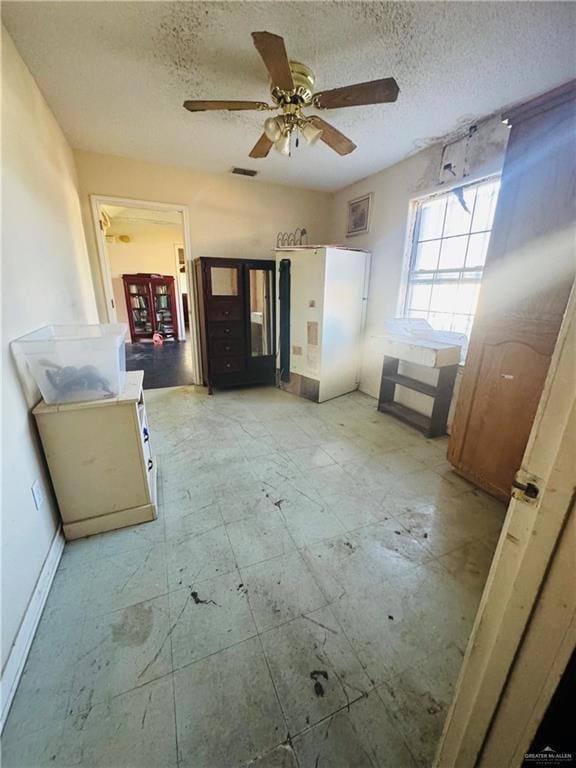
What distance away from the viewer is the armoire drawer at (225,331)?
3643 millimetres

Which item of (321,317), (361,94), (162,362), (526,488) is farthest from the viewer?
(162,362)

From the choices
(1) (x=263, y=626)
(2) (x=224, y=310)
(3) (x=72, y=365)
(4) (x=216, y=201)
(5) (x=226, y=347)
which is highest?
(4) (x=216, y=201)

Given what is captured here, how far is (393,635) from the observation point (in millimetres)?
1203

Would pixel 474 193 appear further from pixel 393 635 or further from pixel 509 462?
pixel 393 635

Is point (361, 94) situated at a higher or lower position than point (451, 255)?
higher

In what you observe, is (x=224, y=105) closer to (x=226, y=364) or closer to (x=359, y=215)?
(x=359, y=215)

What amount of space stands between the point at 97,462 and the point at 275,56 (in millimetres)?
2180

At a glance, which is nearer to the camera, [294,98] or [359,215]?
[294,98]

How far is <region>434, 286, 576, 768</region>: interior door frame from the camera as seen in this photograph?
437 millimetres

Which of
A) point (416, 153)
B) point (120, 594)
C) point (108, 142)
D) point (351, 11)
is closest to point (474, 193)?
point (416, 153)

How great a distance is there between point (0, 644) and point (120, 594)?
16.2 inches

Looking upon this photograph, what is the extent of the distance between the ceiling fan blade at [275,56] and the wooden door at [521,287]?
1.27 m

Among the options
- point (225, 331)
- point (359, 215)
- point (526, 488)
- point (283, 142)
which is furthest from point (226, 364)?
point (526, 488)

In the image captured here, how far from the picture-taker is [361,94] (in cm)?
159
